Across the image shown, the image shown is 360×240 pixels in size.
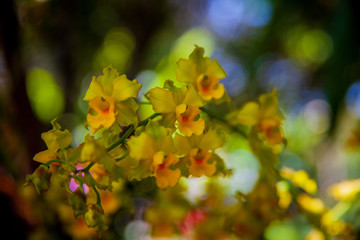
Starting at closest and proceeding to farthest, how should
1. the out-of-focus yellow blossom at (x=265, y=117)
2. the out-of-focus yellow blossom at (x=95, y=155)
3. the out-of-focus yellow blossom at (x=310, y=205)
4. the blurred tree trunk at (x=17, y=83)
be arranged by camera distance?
1. the out-of-focus yellow blossom at (x=95, y=155)
2. the out-of-focus yellow blossom at (x=265, y=117)
3. the out-of-focus yellow blossom at (x=310, y=205)
4. the blurred tree trunk at (x=17, y=83)

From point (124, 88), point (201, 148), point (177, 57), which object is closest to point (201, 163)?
point (201, 148)

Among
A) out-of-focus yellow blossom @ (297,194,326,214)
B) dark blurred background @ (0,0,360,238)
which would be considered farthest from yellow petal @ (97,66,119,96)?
dark blurred background @ (0,0,360,238)

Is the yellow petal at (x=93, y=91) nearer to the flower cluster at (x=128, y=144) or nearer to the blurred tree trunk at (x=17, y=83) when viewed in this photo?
the flower cluster at (x=128, y=144)

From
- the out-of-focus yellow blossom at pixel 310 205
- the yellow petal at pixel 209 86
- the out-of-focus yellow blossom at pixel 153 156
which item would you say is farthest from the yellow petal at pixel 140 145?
the out-of-focus yellow blossom at pixel 310 205

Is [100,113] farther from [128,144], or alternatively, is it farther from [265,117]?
[265,117]

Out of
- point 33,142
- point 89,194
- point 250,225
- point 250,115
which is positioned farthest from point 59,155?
point 33,142

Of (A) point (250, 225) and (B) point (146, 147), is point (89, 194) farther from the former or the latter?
(A) point (250, 225)
